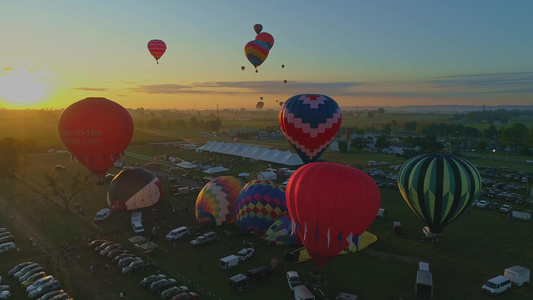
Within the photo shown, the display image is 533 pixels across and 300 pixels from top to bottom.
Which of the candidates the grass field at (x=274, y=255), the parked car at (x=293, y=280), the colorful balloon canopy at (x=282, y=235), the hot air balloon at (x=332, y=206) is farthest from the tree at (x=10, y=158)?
the hot air balloon at (x=332, y=206)

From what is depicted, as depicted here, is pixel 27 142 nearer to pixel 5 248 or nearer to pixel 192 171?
pixel 192 171

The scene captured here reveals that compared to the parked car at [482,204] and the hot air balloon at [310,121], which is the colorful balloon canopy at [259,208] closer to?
the hot air balloon at [310,121]

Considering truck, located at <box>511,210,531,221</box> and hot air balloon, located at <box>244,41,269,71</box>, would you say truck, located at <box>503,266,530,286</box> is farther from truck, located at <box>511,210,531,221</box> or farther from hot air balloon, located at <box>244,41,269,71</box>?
hot air balloon, located at <box>244,41,269,71</box>

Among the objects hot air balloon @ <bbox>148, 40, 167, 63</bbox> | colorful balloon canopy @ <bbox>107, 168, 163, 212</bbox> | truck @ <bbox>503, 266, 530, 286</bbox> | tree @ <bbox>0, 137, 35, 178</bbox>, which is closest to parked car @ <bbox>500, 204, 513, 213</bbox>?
truck @ <bbox>503, 266, 530, 286</bbox>

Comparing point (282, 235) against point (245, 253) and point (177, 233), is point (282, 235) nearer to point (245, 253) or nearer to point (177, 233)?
point (245, 253)

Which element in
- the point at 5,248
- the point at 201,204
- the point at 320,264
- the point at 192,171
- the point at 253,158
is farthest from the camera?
the point at 253,158

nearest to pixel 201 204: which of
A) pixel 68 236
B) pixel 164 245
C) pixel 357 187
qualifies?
pixel 164 245
